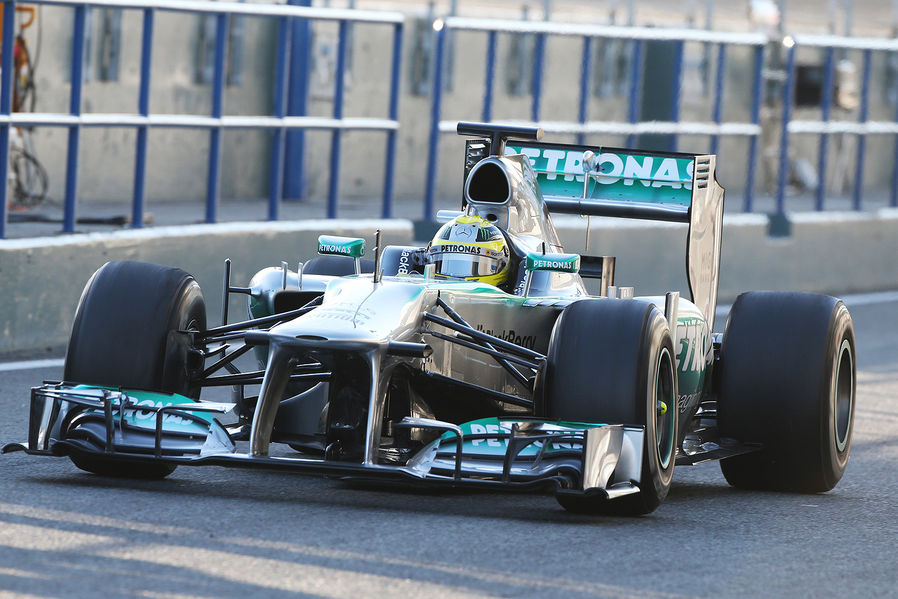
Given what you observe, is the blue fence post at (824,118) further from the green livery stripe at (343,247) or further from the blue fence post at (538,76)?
the green livery stripe at (343,247)

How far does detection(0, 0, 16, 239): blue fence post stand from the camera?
1114cm

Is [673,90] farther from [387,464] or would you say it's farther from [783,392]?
[387,464]

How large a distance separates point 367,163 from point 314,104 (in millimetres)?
1311

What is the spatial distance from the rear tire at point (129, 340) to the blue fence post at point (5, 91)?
4.00 metres

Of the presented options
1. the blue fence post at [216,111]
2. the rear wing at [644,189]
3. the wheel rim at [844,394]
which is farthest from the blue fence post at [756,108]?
the wheel rim at [844,394]

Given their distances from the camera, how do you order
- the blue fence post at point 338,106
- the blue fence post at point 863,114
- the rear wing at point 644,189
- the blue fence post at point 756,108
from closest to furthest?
the rear wing at point 644,189
the blue fence post at point 338,106
the blue fence post at point 756,108
the blue fence post at point 863,114

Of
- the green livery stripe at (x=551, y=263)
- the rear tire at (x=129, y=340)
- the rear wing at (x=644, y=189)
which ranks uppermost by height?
the rear wing at (x=644, y=189)

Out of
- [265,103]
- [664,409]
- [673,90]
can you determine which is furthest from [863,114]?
[664,409]

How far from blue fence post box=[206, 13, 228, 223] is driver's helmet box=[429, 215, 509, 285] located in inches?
195

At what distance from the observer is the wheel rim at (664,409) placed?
23.7 feet

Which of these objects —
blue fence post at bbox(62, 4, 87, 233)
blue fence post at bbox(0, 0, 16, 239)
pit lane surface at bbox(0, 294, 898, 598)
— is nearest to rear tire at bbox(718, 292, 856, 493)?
pit lane surface at bbox(0, 294, 898, 598)

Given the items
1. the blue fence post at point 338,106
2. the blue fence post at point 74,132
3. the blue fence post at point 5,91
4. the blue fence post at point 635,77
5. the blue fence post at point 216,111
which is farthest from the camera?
the blue fence post at point 635,77

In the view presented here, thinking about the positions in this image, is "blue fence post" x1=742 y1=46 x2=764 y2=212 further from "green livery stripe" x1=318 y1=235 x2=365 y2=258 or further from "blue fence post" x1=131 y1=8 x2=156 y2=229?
"green livery stripe" x1=318 y1=235 x2=365 y2=258

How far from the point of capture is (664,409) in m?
7.24
